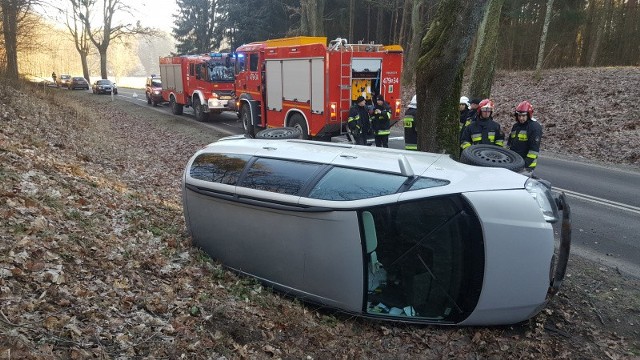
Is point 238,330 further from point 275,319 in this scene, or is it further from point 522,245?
point 522,245

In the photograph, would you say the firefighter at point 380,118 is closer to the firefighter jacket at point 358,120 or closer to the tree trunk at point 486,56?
the firefighter jacket at point 358,120

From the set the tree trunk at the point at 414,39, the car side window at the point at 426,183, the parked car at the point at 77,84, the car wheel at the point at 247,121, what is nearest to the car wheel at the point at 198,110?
the car wheel at the point at 247,121

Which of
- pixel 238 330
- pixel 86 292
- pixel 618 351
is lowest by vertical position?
pixel 618 351

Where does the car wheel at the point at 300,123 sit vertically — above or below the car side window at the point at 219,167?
below

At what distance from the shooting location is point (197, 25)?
4369 cm

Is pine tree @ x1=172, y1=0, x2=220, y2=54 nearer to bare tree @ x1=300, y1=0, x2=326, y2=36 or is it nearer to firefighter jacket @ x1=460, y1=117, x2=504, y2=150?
bare tree @ x1=300, y1=0, x2=326, y2=36

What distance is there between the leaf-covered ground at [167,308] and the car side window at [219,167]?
0.89 m

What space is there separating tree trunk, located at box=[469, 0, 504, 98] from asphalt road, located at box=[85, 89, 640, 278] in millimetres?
3529

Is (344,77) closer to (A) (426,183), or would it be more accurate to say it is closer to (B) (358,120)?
(B) (358,120)

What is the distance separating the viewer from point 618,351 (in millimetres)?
4012

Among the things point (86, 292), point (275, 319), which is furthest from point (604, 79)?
point (86, 292)

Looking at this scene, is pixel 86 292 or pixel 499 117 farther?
pixel 499 117

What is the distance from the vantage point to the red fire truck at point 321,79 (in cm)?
1209

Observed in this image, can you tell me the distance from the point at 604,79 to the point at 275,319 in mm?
18895
